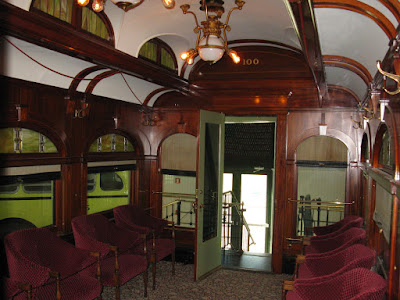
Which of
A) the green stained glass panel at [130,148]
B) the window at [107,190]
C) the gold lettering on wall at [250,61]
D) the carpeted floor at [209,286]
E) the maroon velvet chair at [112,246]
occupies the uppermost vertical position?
the gold lettering on wall at [250,61]

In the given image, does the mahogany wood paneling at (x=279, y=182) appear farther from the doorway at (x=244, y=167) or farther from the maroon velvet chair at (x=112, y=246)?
the maroon velvet chair at (x=112, y=246)

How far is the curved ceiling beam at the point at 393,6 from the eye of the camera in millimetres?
2041

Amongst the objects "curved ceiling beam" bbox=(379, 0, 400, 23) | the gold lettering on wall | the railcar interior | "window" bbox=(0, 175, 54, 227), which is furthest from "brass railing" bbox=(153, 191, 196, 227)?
"curved ceiling beam" bbox=(379, 0, 400, 23)

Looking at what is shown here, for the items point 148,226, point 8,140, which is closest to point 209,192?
point 148,226

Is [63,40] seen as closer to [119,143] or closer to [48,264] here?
[48,264]

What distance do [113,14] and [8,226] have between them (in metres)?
2.63

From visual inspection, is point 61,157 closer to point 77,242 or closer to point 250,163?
point 77,242

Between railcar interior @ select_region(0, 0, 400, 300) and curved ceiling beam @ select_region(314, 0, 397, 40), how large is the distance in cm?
1

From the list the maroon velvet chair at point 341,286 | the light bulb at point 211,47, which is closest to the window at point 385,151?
the maroon velvet chair at point 341,286

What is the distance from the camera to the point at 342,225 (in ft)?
17.7

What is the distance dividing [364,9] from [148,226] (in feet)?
14.9

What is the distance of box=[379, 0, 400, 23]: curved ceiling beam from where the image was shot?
204 centimetres

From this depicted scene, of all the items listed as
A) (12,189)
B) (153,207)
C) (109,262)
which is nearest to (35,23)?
(12,189)

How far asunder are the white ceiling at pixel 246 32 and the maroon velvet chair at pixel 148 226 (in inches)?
71.2
